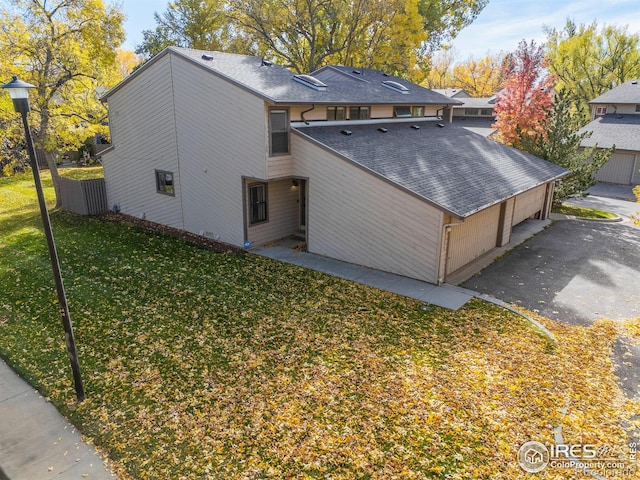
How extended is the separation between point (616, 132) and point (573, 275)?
916 inches

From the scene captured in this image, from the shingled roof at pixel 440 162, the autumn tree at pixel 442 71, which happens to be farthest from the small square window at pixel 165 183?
the autumn tree at pixel 442 71

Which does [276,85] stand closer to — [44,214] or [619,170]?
[44,214]

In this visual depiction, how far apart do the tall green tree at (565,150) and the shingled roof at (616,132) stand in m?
8.68

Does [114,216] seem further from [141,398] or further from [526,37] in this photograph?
[526,37]

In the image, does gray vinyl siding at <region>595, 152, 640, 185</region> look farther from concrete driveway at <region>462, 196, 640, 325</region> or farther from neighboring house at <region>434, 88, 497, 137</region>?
concrete driveway at <region>462, 196, 640, 325</region>

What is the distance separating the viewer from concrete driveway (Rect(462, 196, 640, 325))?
11547 mm

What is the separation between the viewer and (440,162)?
1592 centimetres

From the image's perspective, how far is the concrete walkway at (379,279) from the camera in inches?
469

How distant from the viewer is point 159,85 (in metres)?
16.8

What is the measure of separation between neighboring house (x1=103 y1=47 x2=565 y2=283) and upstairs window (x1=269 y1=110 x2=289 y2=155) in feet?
0.13

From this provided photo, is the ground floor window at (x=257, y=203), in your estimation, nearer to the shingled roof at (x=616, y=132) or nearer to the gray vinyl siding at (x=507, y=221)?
the gray vinyl siding at (x=507, y=221)

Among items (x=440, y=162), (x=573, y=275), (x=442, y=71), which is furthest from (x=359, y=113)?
(x=442, y=71)

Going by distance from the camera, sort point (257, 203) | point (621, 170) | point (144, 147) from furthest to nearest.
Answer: point (621, 170) → point (144, 147) → point (257, 203)

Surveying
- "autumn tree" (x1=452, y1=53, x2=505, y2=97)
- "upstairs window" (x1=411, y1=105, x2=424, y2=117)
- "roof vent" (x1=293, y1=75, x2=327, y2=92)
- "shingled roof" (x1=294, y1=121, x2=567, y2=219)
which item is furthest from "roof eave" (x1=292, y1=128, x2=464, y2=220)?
"autumn tree" (x1=452, y1=53, x2=505, y2=97)
